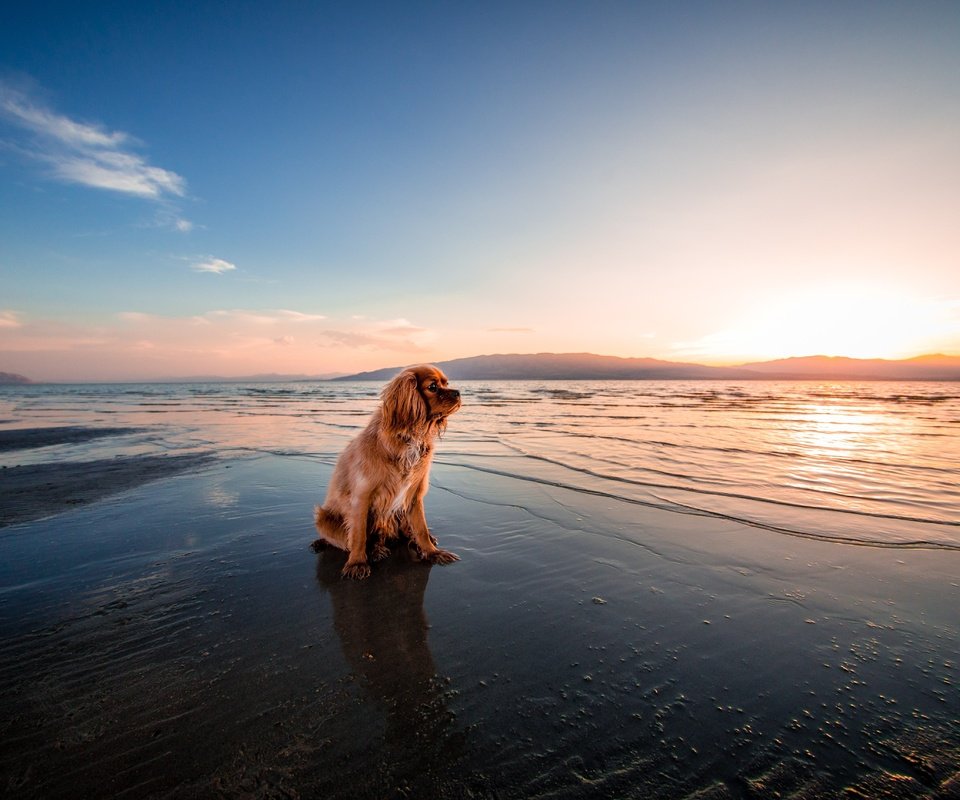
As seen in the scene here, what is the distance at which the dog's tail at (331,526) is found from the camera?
424cm

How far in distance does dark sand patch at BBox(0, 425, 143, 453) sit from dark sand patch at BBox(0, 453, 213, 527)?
4.70 m

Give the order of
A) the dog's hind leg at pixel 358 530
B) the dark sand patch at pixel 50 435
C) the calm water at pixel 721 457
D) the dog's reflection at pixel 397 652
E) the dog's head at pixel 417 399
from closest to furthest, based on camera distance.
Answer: the dog's reflection at pixel 397 652 → the dog's hind leg at pixel 358 530 → the dog's head at pixel 417 399 → the calm water at pixel 721 457 → the dark sand patch at pixel 50 435

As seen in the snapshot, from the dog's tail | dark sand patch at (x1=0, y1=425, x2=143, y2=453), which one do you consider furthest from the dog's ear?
dark sand patch at (x1=0, y1=425, x2=143, y2=453)

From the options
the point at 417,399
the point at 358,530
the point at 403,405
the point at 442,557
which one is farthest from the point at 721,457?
the point at 358,530

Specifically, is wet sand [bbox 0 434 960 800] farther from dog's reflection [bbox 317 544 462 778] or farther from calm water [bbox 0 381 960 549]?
calm water [bbox 0 381 960 549]

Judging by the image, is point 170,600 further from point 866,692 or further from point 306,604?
point 866,692

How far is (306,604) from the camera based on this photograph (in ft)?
10.5

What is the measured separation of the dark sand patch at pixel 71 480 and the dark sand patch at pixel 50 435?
470 centimetres

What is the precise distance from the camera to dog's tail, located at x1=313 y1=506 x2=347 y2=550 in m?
4.24

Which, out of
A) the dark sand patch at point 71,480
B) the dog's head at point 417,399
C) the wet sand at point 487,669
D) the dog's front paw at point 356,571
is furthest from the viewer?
the dark sand patch at point 71,480

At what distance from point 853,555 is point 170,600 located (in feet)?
20.0

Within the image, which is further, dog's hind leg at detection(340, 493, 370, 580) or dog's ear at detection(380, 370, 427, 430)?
dog's ear at detection(380, 370, 427, 430)

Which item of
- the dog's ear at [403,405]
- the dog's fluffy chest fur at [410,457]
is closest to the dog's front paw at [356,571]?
the dog's fluffy chest fur at [410,457]

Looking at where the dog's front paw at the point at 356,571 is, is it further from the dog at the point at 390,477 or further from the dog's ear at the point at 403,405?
the dog's ear at the point at 403,405
